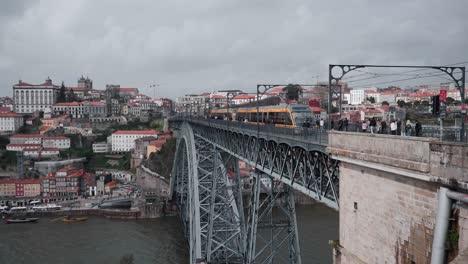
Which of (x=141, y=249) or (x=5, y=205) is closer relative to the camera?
(x=141, y=249)

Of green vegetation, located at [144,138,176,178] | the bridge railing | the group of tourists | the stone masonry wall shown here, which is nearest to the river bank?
green vegetation, located at [144,138,176,178]

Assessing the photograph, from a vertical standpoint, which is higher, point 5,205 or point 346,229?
→ point 346,229

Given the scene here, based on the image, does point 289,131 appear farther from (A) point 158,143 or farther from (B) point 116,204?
(A) point 158,143

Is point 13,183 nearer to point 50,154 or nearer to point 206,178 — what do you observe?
point 50,154

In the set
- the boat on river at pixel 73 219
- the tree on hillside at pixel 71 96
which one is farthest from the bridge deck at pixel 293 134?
the tree on hillside at pixel 71 96

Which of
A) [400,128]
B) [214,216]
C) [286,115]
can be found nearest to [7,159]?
[214,216]

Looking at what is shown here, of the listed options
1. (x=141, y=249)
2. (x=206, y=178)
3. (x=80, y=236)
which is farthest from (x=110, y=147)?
(x=206, y=178)

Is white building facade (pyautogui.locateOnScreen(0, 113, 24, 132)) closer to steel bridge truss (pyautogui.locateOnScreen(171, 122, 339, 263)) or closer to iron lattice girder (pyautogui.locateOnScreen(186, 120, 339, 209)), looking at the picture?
steel bridge truss (pyautogui.locateOnScreen(171, 122, 339, 263))
